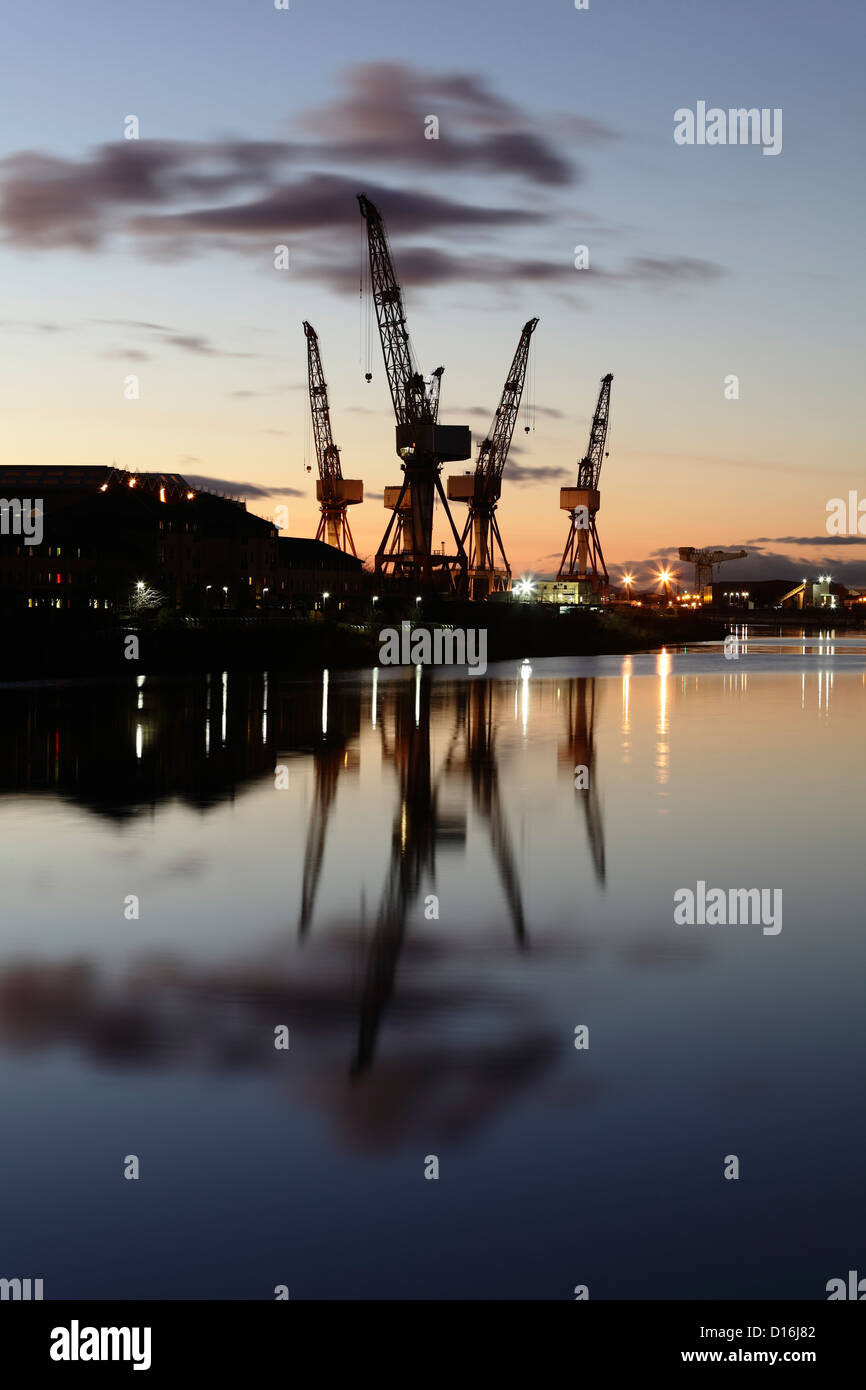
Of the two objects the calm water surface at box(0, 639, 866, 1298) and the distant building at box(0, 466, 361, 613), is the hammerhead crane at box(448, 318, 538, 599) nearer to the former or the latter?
the distant building at box(0, 466, 361, 613)

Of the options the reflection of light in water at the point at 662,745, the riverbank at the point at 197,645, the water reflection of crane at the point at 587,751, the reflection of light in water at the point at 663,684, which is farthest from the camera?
the riverbank at the point at 197,645

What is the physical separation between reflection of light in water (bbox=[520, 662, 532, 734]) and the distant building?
2715cm

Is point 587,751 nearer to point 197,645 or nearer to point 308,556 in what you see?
point 197,645

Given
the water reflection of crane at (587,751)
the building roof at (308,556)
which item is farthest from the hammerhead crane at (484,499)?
the water reflection of crane at (587,751)

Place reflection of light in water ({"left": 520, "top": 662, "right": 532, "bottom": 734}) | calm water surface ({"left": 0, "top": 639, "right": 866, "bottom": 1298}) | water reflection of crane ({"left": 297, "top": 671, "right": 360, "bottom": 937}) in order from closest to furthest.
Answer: calm water surface ({"left": 0, "top": 639, "right": 866, "bottom": 1298}), water reflection of crane ({"left": 297, "top": 671, "right": 360, "bottom": 937}), reflection of light in water ({"left": 520, "top": 662, "right": 532, "bottom": 734})

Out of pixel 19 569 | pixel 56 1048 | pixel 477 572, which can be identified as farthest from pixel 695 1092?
pixel 477 572

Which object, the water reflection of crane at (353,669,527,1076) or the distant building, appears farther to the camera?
the distant building

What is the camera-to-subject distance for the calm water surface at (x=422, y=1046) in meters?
7.69

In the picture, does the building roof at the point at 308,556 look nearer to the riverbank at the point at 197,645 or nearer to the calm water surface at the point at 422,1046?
the riverbank at the point at 197,645

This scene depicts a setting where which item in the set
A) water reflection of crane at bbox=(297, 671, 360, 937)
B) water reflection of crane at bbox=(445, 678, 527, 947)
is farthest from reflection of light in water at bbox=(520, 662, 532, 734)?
water reflection of crane at bbox=(297, 671, 360, 937)

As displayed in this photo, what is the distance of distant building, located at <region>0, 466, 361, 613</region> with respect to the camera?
128m

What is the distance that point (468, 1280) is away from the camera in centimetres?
733

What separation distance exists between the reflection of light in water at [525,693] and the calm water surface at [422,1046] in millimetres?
23183

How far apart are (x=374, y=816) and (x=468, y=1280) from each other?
17.5m
